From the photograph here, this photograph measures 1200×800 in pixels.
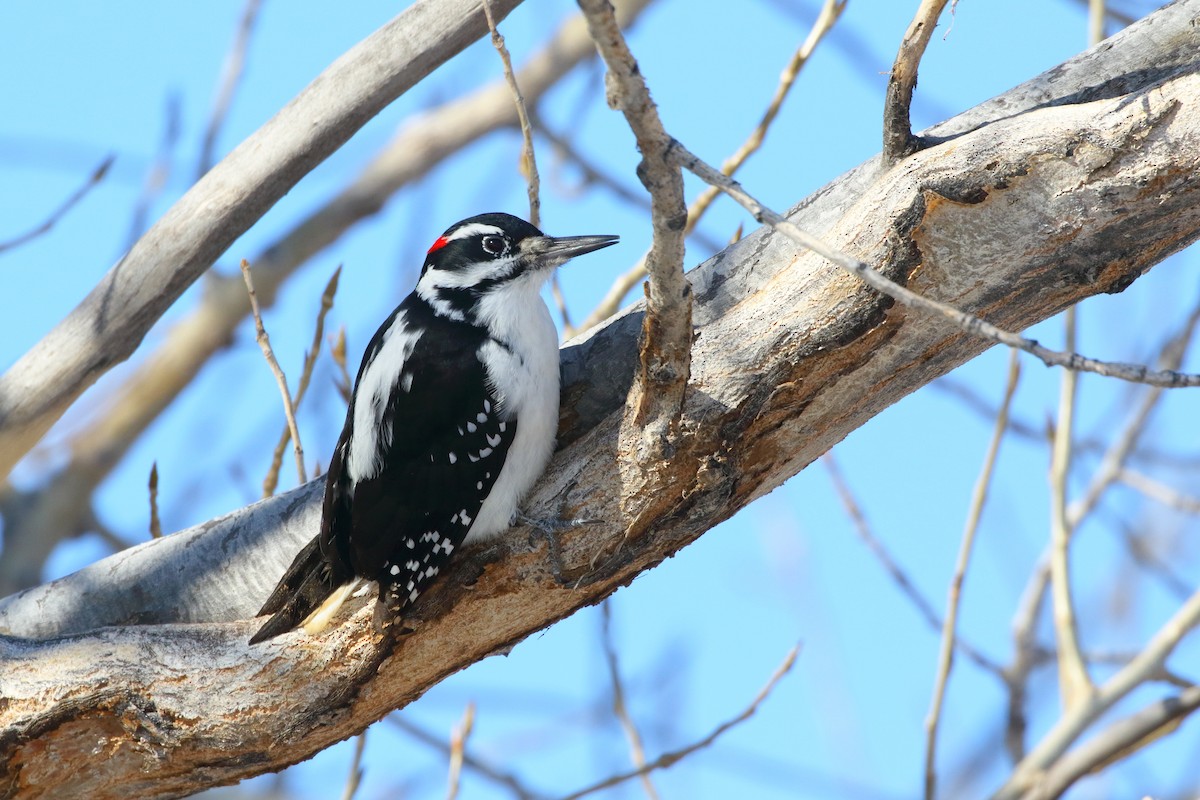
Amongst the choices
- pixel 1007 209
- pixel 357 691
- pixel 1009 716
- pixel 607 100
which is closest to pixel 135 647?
pixel 357 691

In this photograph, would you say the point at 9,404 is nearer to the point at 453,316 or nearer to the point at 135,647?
the point at 135,647

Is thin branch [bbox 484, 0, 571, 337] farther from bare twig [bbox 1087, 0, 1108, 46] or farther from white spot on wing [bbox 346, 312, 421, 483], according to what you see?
bare twig [bbox 1087, 0, 1108, 46]

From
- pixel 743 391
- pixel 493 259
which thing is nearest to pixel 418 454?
pixel 493 259

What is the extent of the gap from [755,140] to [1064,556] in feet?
5.46

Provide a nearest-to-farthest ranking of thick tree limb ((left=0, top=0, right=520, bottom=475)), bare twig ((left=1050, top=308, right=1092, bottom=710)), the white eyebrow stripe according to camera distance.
Answer: 1. bare twig ((left=1050, top=308, right=1092, bottom=710))
2. thick tree limb ((left=0, top=0, right=520, bottom=475))
3. the white eyebrow stripe

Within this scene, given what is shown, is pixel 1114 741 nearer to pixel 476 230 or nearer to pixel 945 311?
pixel 945 311

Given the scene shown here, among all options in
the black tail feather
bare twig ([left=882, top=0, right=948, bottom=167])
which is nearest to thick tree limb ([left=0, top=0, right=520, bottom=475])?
the black tail feather

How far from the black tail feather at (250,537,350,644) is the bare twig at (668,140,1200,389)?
178cm

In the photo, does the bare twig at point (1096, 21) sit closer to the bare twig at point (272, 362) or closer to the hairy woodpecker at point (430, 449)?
the hairy woodpecker at point (430, 449)

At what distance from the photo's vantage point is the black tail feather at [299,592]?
3.41 metres

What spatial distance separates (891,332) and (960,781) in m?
1.73

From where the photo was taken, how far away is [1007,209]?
2900 millimetres

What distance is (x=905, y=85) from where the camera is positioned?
2838 mm

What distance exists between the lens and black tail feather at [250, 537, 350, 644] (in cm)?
341
